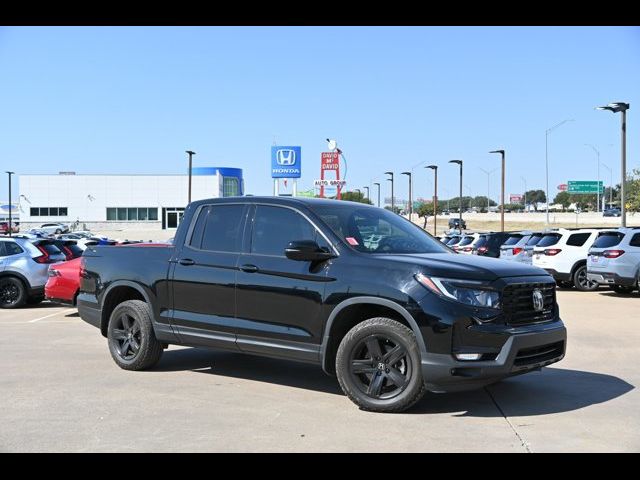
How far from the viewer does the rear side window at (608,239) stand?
16812mm

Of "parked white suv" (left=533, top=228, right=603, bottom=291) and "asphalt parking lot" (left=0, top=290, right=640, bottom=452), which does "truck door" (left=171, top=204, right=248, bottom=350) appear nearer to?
"asphalt parking lot" (left=0, top=290, right=640, bottom=452)

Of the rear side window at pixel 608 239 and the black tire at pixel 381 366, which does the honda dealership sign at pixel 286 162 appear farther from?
the black tire at pixel 381 366

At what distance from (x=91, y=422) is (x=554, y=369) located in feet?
16.9

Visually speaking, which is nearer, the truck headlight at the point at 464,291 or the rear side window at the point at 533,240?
the truck headlight at the point at 464,291

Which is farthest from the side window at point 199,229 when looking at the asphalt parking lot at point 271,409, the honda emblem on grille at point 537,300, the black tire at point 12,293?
the black tire at point 12,293

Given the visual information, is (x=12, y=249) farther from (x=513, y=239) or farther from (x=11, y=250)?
(x=513, y=239)

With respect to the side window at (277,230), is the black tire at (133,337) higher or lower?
lower

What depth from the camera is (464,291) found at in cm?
591

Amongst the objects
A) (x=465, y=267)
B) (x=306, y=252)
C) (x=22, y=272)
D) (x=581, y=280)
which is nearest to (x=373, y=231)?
(x=306, y=252)

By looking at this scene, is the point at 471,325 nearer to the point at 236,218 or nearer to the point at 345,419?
the point at 345,419

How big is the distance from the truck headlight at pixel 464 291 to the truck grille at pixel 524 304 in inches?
4.9

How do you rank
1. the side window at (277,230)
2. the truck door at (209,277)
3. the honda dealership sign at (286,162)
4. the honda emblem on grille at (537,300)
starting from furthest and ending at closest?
the honda dealership sign at (286,162), the truck door at (209,277), the side window at (277,230), the honda emblem on grille at (537,300)

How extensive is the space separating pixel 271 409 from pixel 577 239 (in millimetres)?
15141
